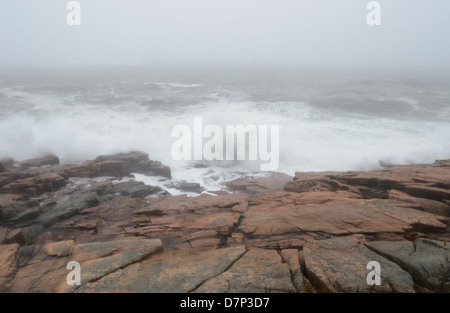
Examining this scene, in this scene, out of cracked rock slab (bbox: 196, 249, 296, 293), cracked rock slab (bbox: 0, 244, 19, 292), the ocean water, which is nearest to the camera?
cracked rock slab (bbox: 196, 249, 296, 293)

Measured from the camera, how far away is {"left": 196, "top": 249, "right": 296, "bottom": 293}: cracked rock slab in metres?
3.50

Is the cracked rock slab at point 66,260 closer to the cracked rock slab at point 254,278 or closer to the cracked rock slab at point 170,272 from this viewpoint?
the cracked rock slab at point 170,272

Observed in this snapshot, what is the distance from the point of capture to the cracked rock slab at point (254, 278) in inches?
138

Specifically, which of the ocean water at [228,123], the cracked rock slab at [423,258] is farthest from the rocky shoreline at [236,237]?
the ocean water at [228,123]

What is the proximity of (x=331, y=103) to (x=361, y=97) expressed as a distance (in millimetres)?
6409

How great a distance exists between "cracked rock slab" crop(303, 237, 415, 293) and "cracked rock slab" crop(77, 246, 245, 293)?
123 cm

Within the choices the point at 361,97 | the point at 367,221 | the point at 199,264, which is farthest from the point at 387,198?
the point at 361,97

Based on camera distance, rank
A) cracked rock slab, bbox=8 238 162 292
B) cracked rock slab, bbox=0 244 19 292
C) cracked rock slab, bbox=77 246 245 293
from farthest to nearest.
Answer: cracked rock slab, bbox=0 244 19 292 < cracked rock slab, bbox=8 238 162 292 < cracked rock slab, bbox=77 246 245 293

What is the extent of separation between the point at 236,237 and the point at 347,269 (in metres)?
2.16

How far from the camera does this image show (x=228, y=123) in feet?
66.4

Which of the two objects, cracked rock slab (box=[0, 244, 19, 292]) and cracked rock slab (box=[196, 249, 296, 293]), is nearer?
cracked rock slab (box=[196, 249, 296, 293])

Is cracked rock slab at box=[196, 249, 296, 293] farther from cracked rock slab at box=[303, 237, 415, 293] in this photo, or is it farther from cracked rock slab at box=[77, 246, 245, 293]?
cracked rock slab at box=[303, 237, 415, 293]

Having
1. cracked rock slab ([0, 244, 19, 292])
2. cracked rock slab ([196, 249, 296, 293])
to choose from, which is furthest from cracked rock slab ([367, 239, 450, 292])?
cracked rock slab ([0, 244, 19, 292])
